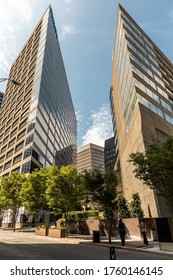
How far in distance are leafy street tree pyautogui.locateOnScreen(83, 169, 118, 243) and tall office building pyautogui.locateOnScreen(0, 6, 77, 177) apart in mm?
29538

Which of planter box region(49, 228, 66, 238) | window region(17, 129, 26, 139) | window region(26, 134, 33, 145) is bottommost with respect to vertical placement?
planter box region(49, 228, 66, 238)

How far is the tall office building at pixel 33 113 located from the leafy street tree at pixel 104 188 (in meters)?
29.5

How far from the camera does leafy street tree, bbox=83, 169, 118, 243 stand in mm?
18219

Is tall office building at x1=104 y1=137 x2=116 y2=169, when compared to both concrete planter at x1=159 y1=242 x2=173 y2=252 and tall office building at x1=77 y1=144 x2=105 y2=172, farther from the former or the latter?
concrete planter at x1=159 y1=242 x2=173 y2=252

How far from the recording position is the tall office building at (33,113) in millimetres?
50906

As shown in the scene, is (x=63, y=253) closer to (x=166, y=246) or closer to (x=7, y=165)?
(x=166, y=246)

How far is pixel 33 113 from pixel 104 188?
131ft

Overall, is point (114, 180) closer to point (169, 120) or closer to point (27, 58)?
point (169, 120)

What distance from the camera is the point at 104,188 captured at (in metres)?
19.0

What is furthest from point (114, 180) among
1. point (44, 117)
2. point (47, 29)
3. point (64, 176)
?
point (47, 29)

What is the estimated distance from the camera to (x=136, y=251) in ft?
38.1

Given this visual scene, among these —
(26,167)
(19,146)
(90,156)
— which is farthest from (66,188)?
(90,156)

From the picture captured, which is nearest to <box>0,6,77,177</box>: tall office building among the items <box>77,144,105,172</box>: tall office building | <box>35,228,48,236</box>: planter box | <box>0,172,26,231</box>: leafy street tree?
<box>0,172,26,231</box>: leafy street tree
